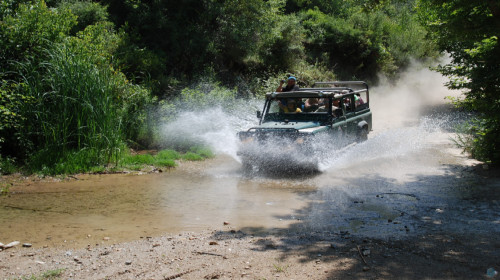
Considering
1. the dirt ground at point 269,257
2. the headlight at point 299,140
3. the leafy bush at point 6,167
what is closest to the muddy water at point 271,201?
the dirt ground at point 269,257

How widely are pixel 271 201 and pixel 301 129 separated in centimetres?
229

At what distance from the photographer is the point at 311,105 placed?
1042 cm

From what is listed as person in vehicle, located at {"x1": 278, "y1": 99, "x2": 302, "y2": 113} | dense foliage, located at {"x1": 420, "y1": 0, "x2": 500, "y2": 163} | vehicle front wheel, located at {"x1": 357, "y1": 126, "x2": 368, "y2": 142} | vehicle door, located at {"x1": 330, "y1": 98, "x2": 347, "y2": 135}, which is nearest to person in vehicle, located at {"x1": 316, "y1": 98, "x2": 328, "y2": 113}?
vehicle door, located at {"x1": 330, "y1": 98, "x2": 347, "y2": 135}

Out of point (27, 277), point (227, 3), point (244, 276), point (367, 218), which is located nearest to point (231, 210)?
point (367, 218)

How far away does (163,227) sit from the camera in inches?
245

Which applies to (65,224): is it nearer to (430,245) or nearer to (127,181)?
(127,181)

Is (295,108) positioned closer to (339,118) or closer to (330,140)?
(339,118)

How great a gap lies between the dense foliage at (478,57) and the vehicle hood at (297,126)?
2926mm

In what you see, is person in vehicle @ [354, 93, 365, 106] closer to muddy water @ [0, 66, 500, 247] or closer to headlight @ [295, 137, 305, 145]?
muddy water @ [0, 66, 500, 247]

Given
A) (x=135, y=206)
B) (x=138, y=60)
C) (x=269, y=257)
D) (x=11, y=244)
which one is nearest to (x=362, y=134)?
(x=135, y=206)

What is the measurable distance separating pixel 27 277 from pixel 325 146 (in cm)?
644

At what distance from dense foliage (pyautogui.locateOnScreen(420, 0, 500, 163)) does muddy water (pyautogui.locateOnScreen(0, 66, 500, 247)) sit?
0.81 meters

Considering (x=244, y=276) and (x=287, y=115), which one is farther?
(x=287, y=115)

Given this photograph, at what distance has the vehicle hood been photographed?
9.19 m
